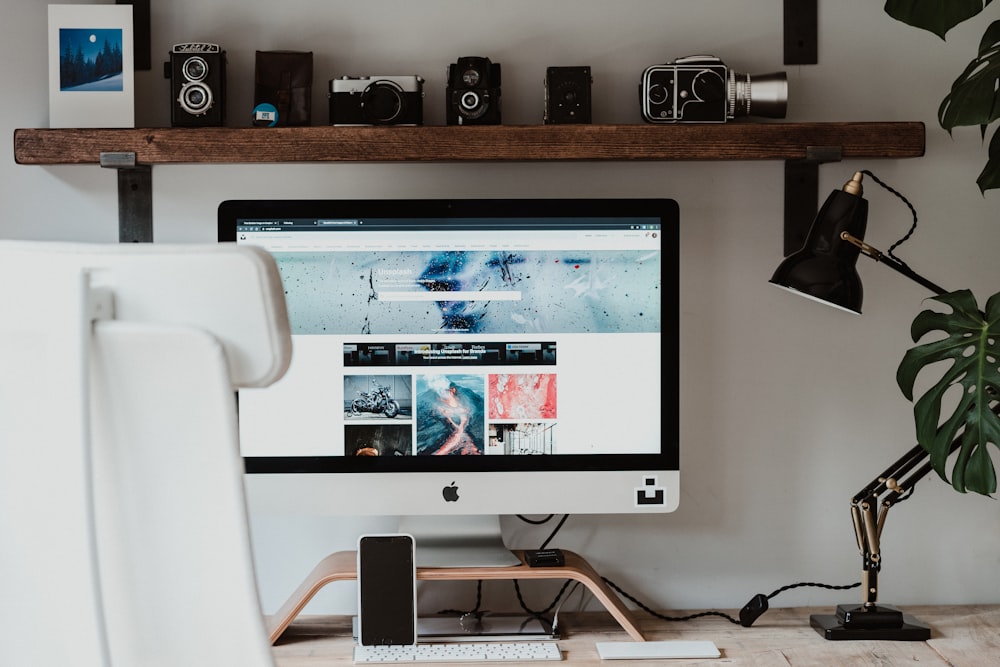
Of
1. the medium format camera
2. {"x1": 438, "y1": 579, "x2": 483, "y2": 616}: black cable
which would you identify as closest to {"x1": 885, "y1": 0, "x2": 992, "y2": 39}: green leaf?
the medium format camera

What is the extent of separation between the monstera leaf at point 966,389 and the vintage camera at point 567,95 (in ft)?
1.98

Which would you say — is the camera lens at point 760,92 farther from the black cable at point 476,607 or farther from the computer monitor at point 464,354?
the black cable at point 476,607

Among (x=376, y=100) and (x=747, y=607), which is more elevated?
(x=376, y=100)

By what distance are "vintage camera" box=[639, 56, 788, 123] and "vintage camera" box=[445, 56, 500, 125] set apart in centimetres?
24

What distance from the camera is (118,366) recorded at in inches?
26.4

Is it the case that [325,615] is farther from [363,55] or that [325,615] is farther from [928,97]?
[928,97]

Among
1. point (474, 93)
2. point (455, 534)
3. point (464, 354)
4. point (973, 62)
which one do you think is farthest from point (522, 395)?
point (973, 62)

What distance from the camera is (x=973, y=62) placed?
1307 mm

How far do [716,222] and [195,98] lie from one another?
2.88 feet


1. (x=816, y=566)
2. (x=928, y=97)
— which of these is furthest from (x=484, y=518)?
(x=928, y=97)

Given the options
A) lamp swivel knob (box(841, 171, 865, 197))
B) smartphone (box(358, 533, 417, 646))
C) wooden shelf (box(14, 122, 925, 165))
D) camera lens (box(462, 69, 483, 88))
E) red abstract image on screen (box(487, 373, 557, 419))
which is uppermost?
camera lens (box(462, 69, 483, 88))

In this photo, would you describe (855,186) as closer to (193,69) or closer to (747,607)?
(747,607)

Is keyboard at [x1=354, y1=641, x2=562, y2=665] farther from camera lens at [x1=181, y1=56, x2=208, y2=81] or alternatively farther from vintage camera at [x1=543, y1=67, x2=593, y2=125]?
camera lens at [x1=181, y1=56, x2=208, y2=81]

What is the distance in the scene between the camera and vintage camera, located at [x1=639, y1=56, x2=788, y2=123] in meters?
1.43
